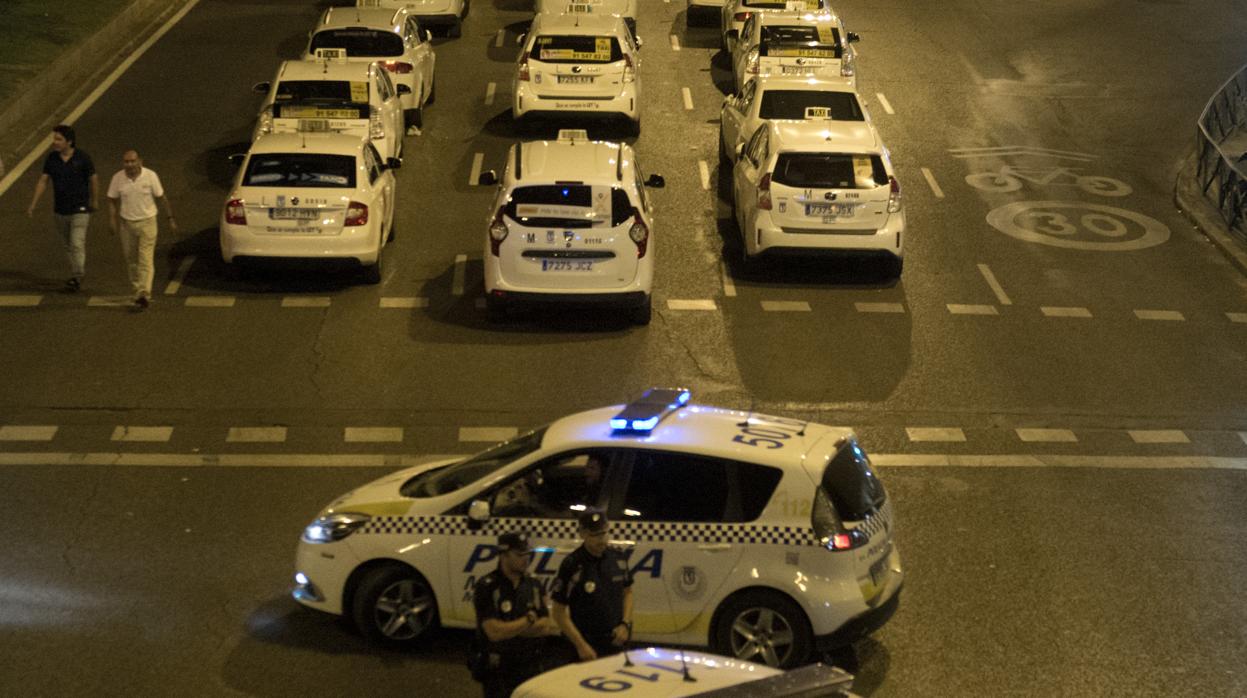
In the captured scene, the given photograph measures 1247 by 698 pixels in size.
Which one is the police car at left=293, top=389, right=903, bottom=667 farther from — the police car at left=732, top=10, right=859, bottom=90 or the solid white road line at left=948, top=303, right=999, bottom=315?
the police car at left=732, top=10, right=859, bottom=90

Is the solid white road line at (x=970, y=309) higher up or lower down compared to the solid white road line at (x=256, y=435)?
lower down

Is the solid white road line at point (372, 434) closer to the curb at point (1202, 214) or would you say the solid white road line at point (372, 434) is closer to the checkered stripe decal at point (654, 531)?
the checkered stripe decal at point (654, 531)

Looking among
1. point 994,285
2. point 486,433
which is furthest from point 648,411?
point 994,285

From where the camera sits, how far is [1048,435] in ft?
46.6

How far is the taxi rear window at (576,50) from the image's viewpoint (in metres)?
23.0

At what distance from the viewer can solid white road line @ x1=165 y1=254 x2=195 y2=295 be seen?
1739 cm

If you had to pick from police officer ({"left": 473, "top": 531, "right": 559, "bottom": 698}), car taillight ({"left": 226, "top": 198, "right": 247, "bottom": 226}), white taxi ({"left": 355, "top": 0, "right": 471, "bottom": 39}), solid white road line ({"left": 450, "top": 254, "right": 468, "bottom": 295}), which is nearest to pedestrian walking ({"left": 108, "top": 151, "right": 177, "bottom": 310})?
car taillight ({"left": 226, "top": 198, "right": 247, "bottom": 226})

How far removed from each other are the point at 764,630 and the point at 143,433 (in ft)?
21.6

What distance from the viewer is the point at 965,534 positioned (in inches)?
469

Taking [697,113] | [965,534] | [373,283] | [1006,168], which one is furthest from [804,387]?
[697,113]

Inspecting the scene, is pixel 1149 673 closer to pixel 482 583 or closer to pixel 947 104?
pixel 482 583

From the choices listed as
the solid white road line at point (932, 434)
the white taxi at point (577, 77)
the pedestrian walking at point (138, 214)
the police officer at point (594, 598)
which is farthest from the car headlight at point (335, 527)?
the white taxi at point (577, 77)

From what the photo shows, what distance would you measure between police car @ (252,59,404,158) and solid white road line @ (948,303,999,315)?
24.8 ft

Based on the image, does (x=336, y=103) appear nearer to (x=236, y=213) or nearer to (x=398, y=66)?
(x=398, y=66)
